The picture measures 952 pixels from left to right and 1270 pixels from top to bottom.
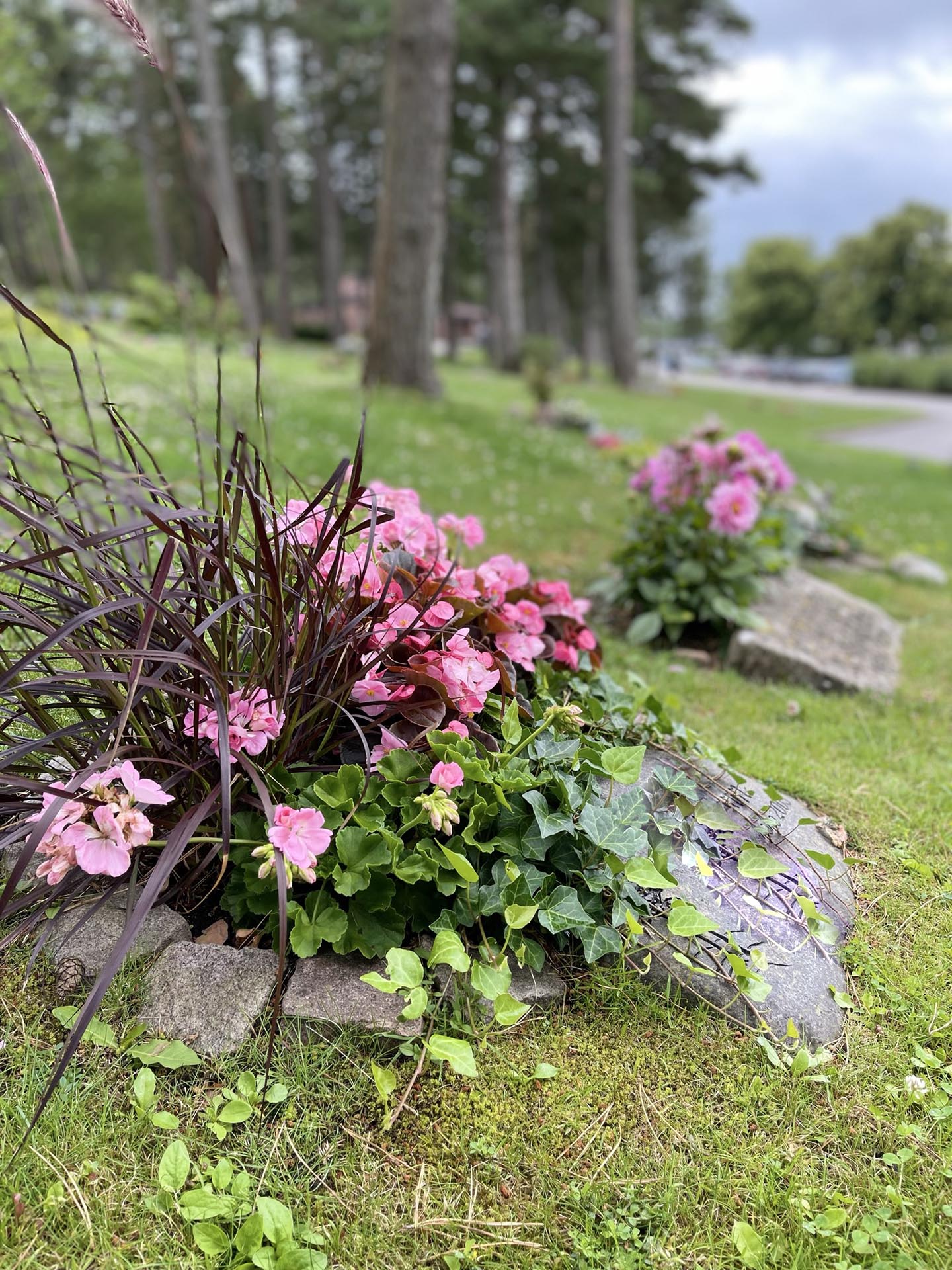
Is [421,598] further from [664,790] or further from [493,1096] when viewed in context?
[493,1096]

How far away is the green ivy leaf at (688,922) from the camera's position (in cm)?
177

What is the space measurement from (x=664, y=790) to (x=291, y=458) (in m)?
4.55

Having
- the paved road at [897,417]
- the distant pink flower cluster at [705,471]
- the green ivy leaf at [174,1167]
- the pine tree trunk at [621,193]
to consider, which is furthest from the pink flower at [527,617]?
the pine tree trunk at [621,193]

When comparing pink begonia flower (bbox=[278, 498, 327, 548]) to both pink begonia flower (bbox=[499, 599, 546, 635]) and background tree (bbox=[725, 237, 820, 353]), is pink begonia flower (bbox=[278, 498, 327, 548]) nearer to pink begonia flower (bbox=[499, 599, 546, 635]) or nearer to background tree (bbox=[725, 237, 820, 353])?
pink begonia flower (bbox=[499, 599, 546, 635])

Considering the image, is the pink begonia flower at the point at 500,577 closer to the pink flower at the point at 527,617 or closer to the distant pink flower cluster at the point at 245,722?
the pink flower at the point at 527,617

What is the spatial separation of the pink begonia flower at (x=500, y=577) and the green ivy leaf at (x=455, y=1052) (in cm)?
105

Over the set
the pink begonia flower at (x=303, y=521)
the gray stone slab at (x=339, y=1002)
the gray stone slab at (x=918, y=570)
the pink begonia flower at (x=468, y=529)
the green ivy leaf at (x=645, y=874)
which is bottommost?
the gray stone slab at (x=918, y=570)

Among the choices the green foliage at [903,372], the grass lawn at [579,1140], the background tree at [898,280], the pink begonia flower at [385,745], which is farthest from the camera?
the background tree at [898,280]

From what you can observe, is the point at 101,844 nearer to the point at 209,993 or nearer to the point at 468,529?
the point at 209,993

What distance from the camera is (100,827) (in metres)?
1.51

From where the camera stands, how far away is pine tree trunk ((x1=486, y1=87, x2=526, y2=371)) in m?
20.0

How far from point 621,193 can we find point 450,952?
18.0m

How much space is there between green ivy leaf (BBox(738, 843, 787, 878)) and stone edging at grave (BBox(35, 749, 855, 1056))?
0.06 metres

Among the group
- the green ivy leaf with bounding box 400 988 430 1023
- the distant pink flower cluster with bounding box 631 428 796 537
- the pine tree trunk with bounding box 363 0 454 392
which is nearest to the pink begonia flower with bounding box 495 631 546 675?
the green ivy leaf with bounding box 400 988 430 1023
